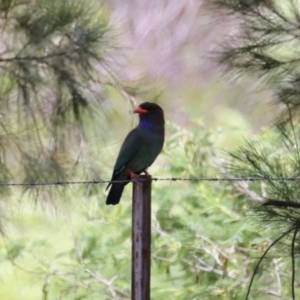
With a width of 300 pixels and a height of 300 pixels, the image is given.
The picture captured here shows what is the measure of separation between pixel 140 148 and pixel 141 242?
58 centimetres

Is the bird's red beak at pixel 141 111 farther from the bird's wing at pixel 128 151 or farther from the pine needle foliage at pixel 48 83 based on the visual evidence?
the pine needle foliage at pixel 48 83

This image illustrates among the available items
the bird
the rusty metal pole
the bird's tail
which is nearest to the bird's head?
the bird

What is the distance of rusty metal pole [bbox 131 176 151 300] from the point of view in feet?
3.18

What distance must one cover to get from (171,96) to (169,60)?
0.45 ft

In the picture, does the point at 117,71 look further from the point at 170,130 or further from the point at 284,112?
the point at 170,130

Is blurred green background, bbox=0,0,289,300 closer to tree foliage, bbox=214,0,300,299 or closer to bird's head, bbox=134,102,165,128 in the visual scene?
tree foliage, bbox=214,0,300,299

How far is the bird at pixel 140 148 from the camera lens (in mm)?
1524

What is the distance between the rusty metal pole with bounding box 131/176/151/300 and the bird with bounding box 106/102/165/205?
21.3 inches

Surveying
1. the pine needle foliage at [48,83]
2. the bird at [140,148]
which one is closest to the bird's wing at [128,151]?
the bird at [140,148]

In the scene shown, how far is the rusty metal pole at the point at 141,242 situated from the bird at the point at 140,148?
0.54 metres

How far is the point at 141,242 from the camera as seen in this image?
966 mm

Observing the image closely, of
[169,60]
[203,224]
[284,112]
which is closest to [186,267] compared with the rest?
[203,224]

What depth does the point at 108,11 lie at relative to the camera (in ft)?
6.11

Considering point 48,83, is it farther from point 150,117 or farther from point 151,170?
point 151,170
